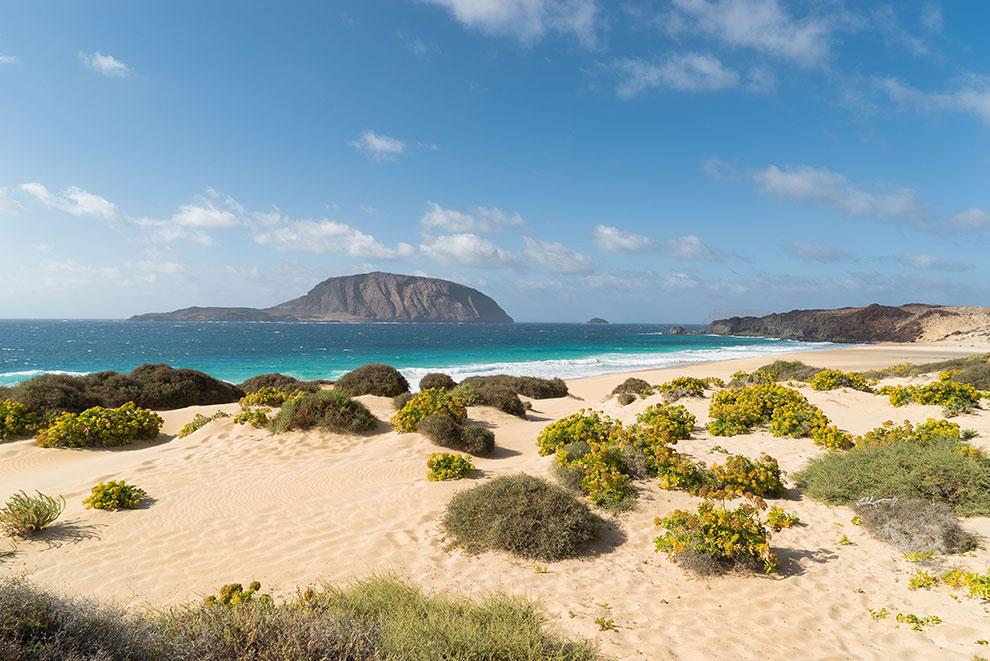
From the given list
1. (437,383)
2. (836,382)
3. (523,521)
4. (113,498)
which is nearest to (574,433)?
(523,521)

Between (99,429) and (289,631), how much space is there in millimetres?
13596

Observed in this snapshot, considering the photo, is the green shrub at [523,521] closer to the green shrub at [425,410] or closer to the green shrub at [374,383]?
the green shrub at [425,410]

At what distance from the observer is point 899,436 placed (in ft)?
31.6

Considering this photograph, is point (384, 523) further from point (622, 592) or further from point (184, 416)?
point (184, 416)

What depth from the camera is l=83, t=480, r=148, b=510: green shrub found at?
26.1ft

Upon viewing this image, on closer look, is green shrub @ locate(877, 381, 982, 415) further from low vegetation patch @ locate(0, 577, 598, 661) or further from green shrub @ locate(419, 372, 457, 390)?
green shrub @ locate(419, 372, 457, 390)

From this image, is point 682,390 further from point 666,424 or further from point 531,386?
point 531,386

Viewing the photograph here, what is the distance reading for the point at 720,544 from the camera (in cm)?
585

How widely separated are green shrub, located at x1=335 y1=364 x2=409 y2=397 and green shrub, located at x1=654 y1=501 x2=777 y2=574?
1534 cm

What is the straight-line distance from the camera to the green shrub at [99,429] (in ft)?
41.4

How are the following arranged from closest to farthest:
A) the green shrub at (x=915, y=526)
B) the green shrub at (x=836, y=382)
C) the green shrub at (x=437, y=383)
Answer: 1. the green shrub at (x=915, y=526)
2. the green shrub at (x=836, y=382)
3. the green shrub at (x=437, y=383)

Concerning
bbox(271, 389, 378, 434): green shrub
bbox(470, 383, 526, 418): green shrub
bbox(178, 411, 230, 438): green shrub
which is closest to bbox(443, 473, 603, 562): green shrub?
bbox(271, 389, 378, 434): green shrub

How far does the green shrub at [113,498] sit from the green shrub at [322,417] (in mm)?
4403

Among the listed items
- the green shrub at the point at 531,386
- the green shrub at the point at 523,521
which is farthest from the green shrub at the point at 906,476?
the green shrub at the point at 531,386
